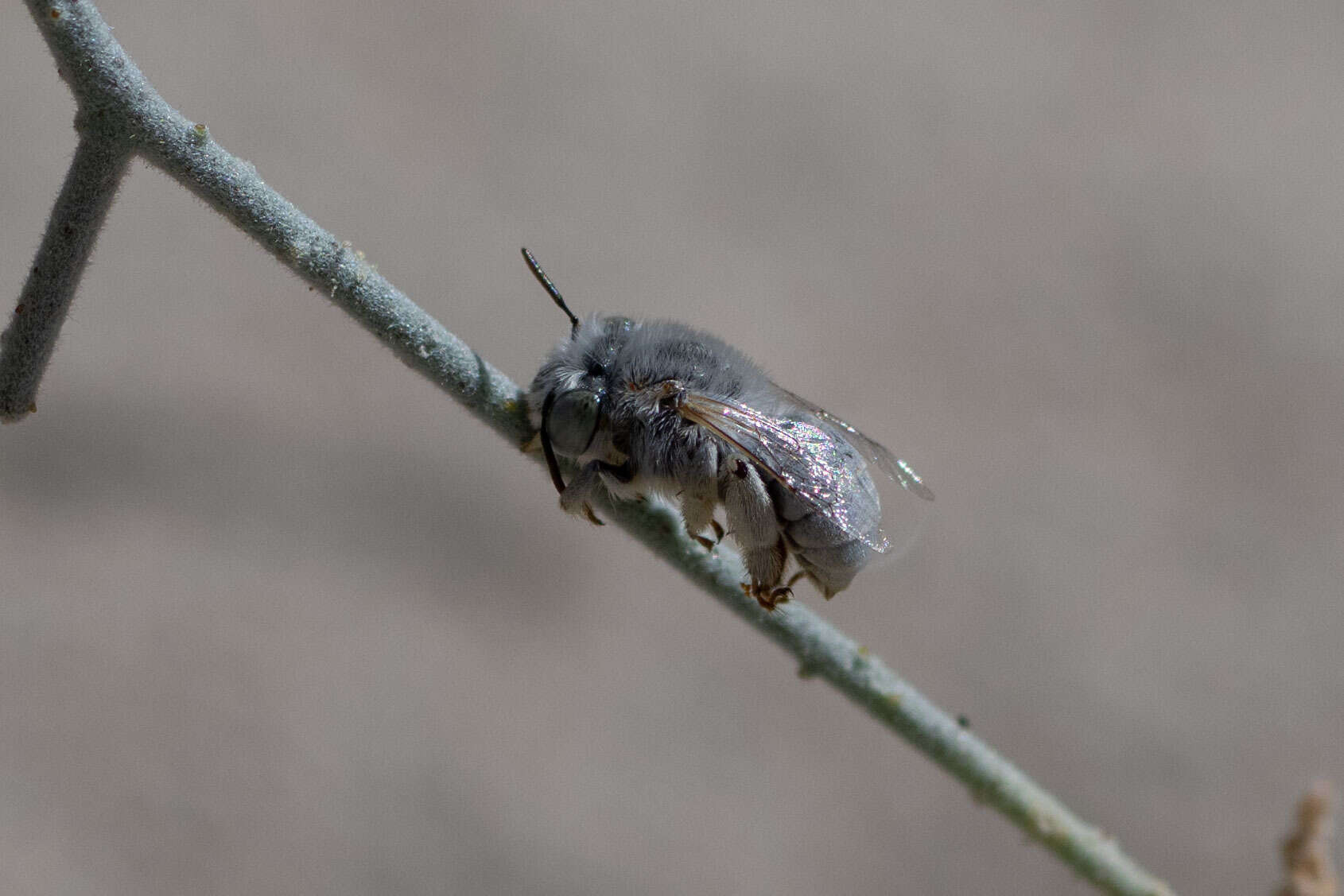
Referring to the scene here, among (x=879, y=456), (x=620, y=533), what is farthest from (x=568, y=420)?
(x=620, y=533)

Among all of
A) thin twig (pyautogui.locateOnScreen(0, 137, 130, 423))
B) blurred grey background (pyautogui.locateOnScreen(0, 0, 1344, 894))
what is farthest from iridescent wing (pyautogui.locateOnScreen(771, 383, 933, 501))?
blurred grey background (pyautogui.locateOnScreen(0, 0, 1344, 894))

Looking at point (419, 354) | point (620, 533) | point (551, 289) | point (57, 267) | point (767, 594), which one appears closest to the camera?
point (57, 267)

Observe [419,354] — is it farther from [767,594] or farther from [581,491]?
[767,594]

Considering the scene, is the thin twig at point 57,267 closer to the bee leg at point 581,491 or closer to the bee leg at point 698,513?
the bee leg at point 581,491

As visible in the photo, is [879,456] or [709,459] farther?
[879,456]

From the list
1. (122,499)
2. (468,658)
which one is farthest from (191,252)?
(468,658)

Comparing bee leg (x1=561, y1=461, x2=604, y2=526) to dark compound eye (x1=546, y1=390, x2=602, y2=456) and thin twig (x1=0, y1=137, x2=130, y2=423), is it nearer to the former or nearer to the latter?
dark compound eye (x1=546, y1=390, x2=602, y2=456)

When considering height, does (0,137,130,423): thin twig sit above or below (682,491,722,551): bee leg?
below
